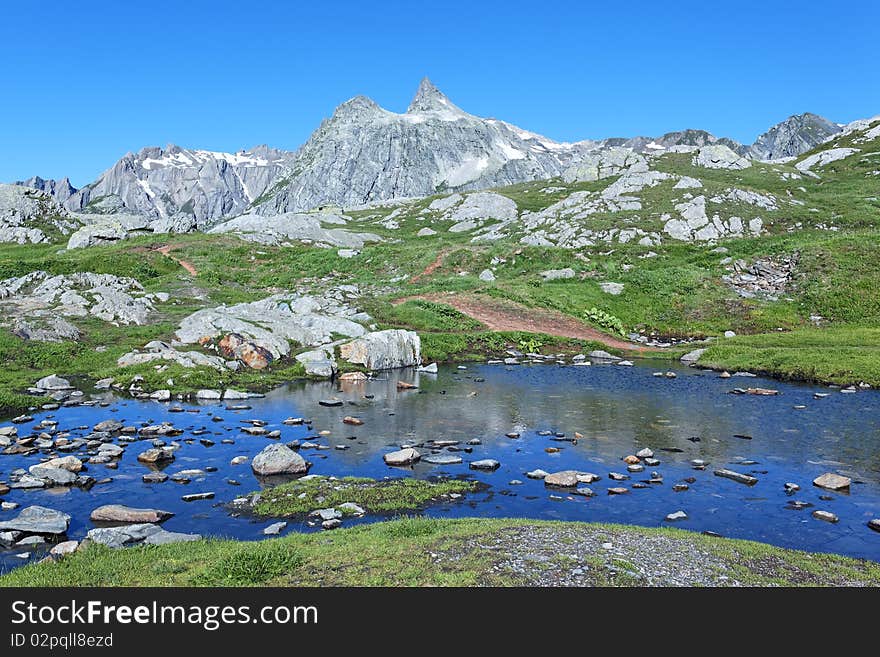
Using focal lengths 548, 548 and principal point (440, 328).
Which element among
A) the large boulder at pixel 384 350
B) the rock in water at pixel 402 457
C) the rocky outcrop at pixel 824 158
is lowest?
the rock in water at pixel 402 457

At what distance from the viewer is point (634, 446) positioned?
30484 millimetres

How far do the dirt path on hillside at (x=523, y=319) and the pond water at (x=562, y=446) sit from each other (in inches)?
595

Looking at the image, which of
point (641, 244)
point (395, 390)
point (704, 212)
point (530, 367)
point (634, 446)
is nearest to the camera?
point (634, 446)

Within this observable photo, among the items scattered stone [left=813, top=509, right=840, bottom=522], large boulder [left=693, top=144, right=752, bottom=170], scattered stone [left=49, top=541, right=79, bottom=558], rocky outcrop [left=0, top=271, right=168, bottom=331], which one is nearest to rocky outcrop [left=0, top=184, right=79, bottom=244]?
rocky outcrop [left=0, top=271, right=168, bottom=331]

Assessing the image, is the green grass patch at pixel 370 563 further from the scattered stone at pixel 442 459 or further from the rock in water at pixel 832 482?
the scattered stone at pixel 442 459

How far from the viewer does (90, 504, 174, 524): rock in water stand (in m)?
20.1

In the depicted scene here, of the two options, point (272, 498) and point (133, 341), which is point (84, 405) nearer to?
point (133, 341)

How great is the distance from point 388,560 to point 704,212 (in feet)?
364

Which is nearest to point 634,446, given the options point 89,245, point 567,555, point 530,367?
point 567,555

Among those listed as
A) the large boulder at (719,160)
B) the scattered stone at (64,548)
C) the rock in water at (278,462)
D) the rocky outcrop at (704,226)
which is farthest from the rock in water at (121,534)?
the large boulder at (719,160)

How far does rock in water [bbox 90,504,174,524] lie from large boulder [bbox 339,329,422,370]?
31.7 m

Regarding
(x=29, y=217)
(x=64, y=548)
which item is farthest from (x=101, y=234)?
(x=64, y=548)

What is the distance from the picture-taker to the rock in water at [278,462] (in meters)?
25.5

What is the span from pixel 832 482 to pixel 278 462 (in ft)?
82.1
